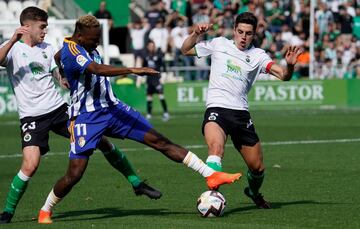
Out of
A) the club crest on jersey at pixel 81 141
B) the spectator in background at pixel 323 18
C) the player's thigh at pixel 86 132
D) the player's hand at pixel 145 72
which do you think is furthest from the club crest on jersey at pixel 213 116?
the spectator in background at pixel 323 18

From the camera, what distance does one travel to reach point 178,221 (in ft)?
38.0

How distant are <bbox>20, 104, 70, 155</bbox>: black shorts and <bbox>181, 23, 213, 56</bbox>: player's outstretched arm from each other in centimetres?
162

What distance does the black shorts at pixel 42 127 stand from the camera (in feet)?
39.7

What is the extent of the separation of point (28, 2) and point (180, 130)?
13389 mm

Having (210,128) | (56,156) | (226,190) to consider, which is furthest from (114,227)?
(56,156)

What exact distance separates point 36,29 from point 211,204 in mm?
2885

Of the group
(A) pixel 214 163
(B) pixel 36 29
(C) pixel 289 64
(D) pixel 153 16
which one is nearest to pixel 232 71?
(C) pixel 289 64

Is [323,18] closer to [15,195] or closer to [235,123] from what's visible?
[235,123]

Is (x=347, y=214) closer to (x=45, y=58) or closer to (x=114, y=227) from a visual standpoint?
(x=114, y=227)

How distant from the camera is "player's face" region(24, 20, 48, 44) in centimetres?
1213

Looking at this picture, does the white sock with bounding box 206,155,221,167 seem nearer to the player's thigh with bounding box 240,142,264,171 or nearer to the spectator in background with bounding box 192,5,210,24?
the player's thigh with bounding box 240,142,264,171

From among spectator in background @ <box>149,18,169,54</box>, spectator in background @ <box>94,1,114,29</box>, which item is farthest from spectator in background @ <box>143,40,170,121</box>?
spectator in background @ <box>94,1,114,29</box>

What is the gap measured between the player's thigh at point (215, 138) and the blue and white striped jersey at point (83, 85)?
46.3 inches

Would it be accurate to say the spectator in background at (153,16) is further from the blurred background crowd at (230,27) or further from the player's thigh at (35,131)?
the player's thigh at (35,131)
